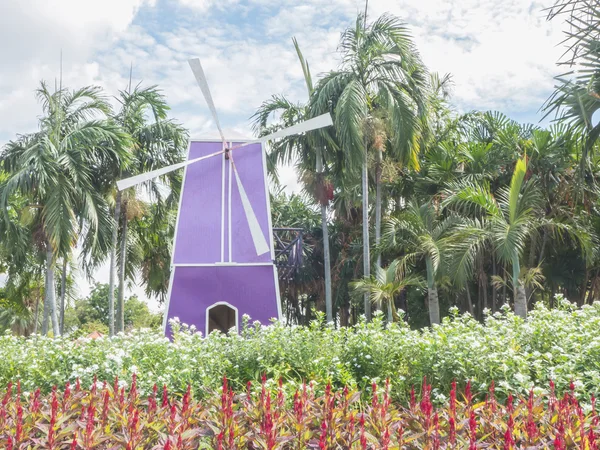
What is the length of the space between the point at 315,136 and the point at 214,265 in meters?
6.16

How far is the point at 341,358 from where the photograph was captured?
22.8 feet

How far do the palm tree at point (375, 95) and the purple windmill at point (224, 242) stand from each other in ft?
10.8

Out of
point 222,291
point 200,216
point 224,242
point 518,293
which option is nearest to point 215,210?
point 200,216

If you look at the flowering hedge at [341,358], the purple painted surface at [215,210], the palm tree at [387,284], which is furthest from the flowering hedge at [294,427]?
the palm tree at [387,284]

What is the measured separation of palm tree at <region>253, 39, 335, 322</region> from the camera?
60.1 ft

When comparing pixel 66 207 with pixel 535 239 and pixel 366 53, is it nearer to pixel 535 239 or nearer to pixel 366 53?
pixel 366 53

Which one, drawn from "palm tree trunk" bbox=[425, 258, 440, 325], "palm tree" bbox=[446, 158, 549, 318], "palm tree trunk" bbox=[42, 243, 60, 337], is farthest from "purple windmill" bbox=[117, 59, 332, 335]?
"palm tree trunk" bbox=[42, 243, 60, 337]

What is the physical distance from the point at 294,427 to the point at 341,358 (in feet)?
11.2

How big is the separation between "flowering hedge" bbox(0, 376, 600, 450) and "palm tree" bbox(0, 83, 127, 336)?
13.1 meters

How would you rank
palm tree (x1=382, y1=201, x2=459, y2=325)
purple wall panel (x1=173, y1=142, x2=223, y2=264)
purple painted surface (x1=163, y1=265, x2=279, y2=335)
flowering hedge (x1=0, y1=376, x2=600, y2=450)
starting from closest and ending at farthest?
flowering hedge (x1=0, y1=376, x2=600, y2=450), purple painted surface (x1=163, y1=265, x2=279, y2=335), purple wall panel (x1=173, y1=142, x2=223, y2=264), palm tree (x1=382, y1=201, x2=459, y2=325)

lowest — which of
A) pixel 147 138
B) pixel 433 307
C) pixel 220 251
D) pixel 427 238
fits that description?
pixel 433 307

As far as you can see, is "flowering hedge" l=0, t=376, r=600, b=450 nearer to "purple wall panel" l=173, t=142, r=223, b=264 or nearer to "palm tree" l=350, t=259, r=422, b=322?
"purple wall panel" l=173, t=142, r=223, b=264

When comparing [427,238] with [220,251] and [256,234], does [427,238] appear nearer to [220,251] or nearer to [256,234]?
[256,234]

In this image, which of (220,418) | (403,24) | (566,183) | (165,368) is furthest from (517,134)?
(220,418)
